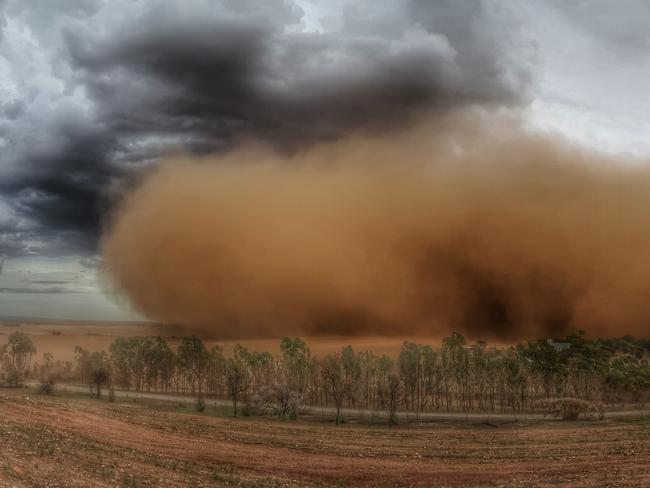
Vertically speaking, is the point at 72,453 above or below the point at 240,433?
above

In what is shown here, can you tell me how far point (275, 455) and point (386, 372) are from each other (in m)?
59.5

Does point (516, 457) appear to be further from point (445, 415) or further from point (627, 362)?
point (627, 362)

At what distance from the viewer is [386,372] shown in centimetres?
9169

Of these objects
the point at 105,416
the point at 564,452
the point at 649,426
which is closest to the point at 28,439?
the point at 105,416

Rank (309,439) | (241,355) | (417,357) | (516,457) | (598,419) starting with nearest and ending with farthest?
1. (516,457)
2. (309,439)
3. (598,419)
4. (417,357)
5. (241,355)

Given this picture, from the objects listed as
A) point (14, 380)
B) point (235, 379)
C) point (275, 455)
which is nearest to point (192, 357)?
point (14, 380)

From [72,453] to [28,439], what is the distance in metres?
2.44

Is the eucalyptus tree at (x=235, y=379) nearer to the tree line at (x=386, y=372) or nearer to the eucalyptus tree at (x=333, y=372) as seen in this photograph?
the tree line at (x=386, y=372)

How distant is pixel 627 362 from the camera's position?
9862cm

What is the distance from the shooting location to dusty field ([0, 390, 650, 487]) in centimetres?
2245

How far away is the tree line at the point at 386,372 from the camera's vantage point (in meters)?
82.1

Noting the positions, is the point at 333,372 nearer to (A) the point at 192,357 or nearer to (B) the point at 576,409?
(A) the point at 192,357

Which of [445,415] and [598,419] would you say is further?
[445,415]

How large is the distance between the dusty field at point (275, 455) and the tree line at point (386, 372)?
82.4 ft
